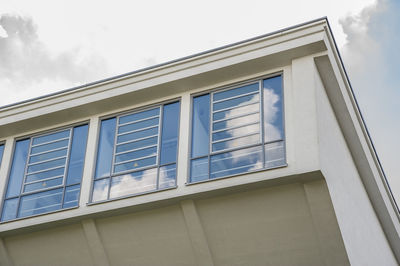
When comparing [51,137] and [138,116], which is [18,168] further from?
[138,116]

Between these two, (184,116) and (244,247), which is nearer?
(244,247)

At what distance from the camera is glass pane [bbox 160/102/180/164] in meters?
16.4

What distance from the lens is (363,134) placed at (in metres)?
19.0

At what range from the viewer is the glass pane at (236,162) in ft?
50.1

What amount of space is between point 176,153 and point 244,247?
3.04 metres

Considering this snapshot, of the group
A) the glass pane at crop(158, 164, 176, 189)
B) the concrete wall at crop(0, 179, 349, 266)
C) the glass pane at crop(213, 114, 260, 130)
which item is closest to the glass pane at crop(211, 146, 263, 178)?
the concrete wall at crop(0, 179, 349, 266)

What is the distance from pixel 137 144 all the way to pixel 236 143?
9.78 feet

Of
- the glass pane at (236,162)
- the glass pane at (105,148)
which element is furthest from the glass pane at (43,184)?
the glass pane at (236,162)

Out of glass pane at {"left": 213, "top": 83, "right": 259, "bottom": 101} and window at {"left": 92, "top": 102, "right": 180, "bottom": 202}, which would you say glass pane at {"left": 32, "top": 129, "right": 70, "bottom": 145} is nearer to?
window at {"left": 92, "top": 102, "right": 180, "bottom": 202}

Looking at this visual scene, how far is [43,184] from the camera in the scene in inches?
703

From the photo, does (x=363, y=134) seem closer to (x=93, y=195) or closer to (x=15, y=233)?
(x=93, y=195)

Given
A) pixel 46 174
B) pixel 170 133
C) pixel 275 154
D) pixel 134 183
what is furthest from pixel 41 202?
pixel 275 154

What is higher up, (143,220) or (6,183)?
(6,183)

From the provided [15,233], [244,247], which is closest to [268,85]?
[244,247]
